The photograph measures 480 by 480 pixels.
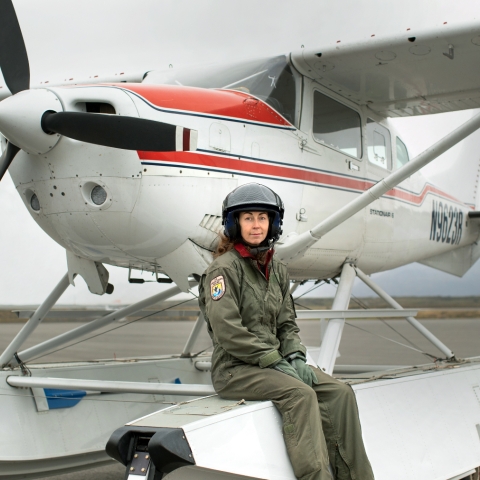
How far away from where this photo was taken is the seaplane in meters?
4.07

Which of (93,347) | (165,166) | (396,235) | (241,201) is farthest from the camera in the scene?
(93,347)

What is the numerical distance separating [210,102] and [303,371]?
2.32 meters

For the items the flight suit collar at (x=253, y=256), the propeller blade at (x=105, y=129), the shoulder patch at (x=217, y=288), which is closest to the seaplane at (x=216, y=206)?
the propeller blade at (x=105, y=129)

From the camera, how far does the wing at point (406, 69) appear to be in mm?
5137

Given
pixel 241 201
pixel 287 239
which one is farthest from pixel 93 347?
pixel 241 201

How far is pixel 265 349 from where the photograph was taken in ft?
10.1

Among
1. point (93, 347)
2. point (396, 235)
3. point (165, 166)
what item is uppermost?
point (165, 166)

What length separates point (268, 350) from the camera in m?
3.09

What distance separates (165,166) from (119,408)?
2565 mm

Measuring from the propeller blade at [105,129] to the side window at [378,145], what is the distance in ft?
9.46

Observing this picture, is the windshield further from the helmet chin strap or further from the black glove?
the black glove

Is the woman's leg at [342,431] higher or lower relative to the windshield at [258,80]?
lower

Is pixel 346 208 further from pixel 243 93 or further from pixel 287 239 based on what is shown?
pixel 243 93

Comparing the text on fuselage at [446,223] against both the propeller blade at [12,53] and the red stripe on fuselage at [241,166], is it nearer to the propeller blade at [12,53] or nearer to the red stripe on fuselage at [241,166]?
the red stripe on fuselage at [241,166]
